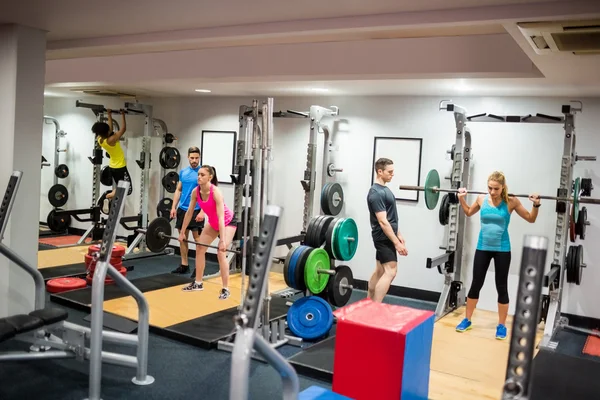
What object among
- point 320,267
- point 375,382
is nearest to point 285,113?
point 320,267

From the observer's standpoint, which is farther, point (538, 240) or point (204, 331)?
point (204, 331)

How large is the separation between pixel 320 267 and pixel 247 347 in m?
2.63

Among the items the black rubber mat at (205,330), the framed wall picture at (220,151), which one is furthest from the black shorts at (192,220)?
the black rubber mat at (205,330)

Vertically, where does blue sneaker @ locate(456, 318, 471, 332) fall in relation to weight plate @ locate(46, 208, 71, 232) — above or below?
below

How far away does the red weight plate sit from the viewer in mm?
5148

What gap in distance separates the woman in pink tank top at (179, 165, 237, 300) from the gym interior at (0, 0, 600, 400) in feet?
0.64

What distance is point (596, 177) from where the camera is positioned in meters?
4.91

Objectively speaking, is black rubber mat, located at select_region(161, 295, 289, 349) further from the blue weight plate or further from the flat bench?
the flat bench

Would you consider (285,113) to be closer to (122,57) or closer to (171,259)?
(122,57)

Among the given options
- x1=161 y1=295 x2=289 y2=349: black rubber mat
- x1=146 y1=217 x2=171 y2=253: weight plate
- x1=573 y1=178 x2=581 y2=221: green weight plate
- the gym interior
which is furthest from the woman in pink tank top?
x1=573 y1=178 x2=581 y2=221: green weight plate

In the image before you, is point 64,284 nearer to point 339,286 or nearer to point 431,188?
point 339,286

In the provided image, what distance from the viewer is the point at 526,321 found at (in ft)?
4.35

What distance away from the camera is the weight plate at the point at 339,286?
430 centimetres

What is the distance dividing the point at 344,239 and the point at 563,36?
215 cm
